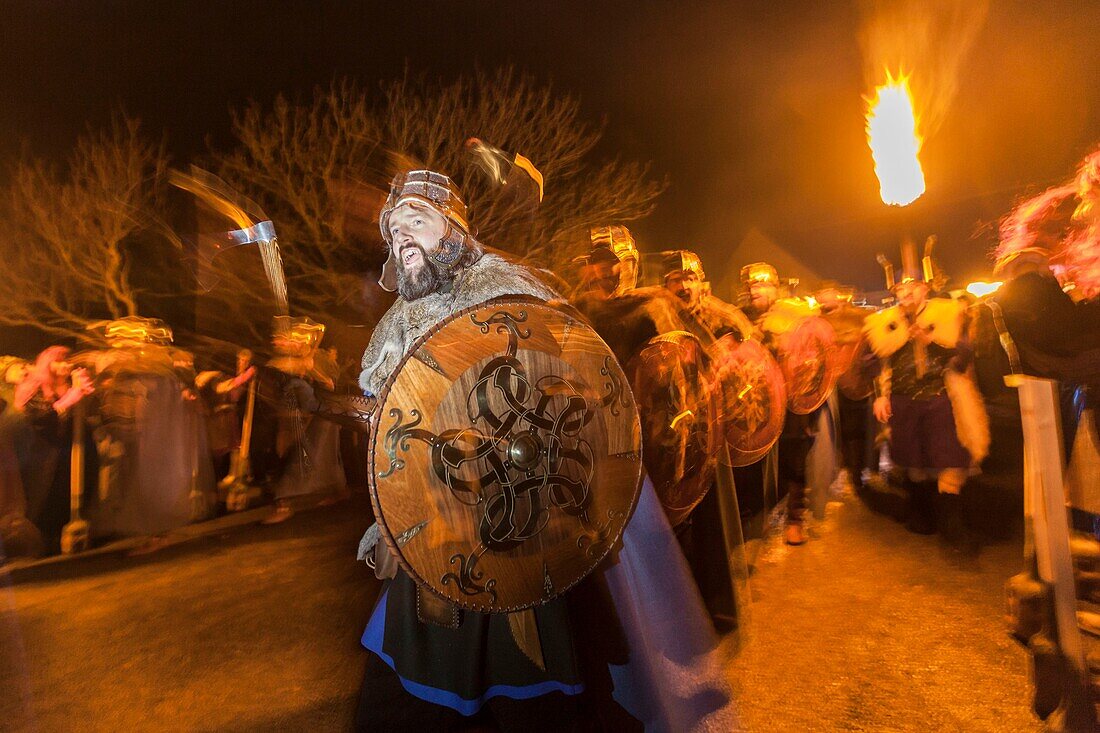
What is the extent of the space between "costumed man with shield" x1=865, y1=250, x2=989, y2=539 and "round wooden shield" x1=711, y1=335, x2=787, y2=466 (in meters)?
1.47

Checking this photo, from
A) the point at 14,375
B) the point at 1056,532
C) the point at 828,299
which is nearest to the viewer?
the point at 1056,532

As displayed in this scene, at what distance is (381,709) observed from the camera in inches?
80.4

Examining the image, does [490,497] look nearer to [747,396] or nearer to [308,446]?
[747,396]

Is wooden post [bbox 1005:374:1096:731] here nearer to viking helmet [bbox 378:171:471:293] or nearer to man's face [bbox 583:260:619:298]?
man's face [bbox 583:260:619:298]

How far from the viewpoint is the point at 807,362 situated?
15.9 feet

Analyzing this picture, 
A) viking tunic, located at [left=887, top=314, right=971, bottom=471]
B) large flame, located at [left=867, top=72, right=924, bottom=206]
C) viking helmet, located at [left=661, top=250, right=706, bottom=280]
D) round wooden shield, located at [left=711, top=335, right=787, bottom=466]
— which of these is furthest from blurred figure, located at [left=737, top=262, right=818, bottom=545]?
large flame, located at [left=867, top=72, right=924, bottom=206]

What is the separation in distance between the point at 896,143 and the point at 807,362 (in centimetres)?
388

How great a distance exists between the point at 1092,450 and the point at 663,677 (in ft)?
6.90

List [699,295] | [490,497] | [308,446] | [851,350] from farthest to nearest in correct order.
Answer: [851,350]
[308,446]
[699,295]
[490,497]

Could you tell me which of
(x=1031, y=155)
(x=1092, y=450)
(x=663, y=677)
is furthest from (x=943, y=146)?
(x=663, y=677)

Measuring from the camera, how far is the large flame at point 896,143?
7.06 meters

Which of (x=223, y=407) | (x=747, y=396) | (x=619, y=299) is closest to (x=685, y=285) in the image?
(x=747, y=396)

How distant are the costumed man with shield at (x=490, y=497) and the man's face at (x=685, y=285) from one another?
187cm

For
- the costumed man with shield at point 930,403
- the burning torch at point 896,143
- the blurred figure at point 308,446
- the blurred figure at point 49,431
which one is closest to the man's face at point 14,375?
the blurred figure at point 49,431
